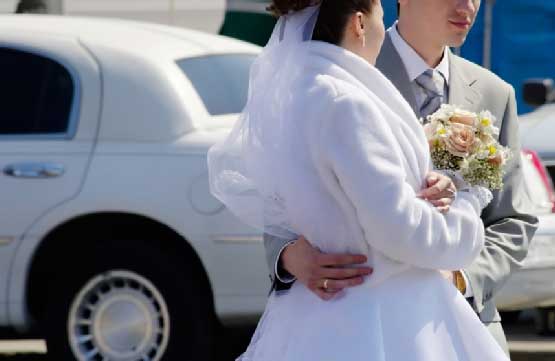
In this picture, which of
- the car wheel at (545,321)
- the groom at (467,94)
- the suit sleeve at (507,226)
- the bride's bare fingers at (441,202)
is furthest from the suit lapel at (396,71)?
the car wheel at (545,321)

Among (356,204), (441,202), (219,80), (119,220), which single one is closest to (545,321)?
(219,80)

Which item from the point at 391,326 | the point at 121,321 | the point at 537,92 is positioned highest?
the point at 391,326

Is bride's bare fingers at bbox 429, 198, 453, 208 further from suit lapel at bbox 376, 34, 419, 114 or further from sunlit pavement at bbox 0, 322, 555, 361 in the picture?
sunlit pavement at bbox 0, 322, 555, 361

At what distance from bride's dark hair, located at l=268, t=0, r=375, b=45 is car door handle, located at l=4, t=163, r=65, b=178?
3921 mm

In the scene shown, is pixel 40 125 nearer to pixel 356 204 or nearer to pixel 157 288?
pixel 157 288

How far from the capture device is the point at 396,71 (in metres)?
3.40

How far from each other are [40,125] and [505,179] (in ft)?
13.4

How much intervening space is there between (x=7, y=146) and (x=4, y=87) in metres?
0.38

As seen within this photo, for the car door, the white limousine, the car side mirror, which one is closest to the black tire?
Answer: the white limousine

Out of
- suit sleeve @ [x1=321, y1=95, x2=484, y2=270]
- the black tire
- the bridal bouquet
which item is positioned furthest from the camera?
the black tire

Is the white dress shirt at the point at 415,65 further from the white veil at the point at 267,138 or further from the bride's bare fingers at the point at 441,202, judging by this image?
the bride's bare fingers at the point at 441,202

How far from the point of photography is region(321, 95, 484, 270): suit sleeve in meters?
2.86

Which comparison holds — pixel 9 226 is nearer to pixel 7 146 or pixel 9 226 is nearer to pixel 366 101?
pixel 7 146

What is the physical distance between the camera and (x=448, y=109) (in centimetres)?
318
